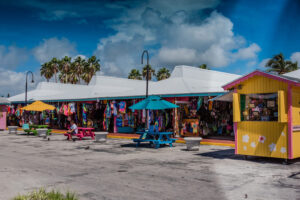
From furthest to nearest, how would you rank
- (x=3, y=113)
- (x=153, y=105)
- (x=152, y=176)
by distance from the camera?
1. (x=3, y=113)
2. (x=153, y=105)
3. (x=152, y=176)

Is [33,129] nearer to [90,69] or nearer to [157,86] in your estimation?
[157,86]

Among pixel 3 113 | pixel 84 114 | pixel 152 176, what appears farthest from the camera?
pixel 3 113

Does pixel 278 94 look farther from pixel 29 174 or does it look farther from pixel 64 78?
pixel 64 78

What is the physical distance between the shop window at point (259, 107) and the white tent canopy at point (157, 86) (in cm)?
592

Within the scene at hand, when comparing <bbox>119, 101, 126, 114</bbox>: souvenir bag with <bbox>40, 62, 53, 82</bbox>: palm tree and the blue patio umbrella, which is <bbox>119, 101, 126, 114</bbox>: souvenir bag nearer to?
the blue patio umbrella

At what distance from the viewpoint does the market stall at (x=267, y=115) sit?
1045cm

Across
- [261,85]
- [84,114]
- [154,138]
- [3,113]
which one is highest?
[261,85]

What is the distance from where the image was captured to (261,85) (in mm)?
11094

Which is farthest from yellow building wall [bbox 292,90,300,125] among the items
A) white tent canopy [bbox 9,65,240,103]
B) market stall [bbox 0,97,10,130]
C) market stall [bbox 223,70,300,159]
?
market stall [bbox 0,97,10,130]

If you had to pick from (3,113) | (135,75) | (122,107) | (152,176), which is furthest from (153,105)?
(135,75)

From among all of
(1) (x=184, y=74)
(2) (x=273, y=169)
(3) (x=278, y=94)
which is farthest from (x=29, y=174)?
(1) (x=184, y=74)

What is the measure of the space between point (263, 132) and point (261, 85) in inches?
63.7

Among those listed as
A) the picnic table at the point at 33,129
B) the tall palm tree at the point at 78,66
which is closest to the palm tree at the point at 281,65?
the picnic table at the point at 33,129

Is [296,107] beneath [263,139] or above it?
above
